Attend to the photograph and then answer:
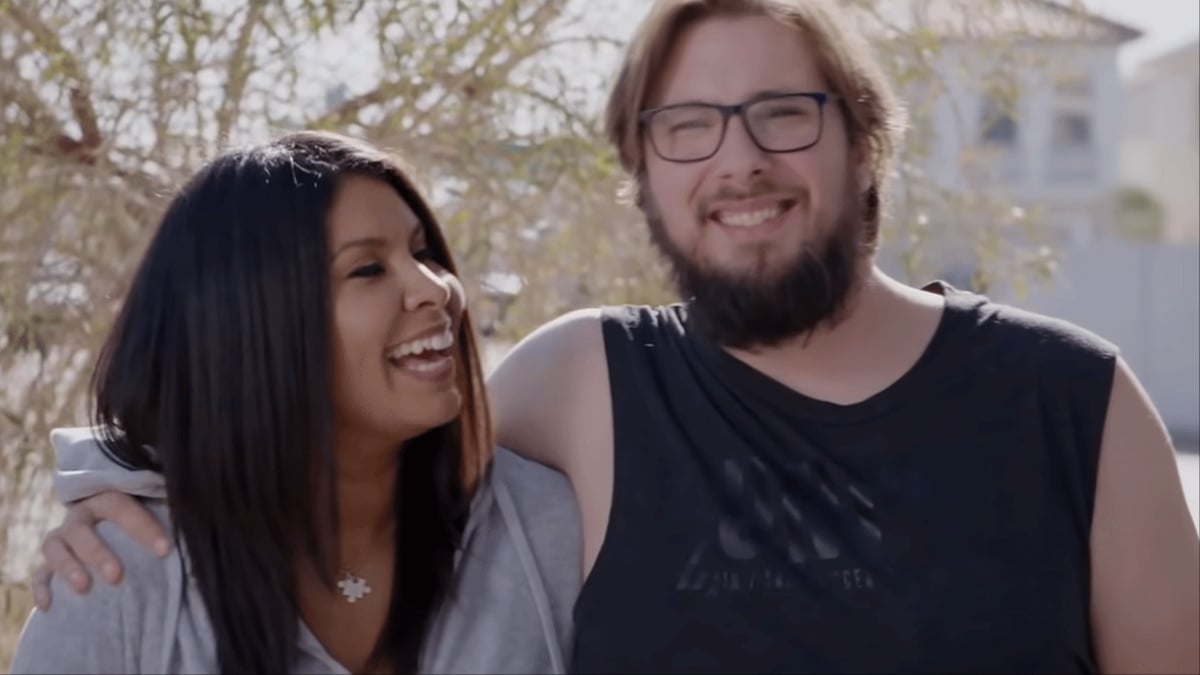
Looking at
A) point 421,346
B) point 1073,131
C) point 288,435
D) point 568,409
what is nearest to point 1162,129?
point 1073,131

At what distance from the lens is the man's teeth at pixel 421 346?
2.50m

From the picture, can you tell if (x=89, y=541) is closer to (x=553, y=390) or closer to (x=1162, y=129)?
(x=553, y=390)

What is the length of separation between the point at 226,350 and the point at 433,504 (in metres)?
0.40

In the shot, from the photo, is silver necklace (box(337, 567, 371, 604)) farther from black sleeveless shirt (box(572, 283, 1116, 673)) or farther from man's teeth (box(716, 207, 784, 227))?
man's teeth (box(716, 207, 784, 227))

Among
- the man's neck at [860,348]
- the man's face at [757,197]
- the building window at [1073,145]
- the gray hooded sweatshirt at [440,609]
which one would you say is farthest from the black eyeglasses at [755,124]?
the building window at [1073,145]

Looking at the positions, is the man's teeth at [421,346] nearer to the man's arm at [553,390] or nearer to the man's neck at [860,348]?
the man's arm at [553,390]

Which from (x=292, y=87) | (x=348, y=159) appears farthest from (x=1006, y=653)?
(x=292, y=87)

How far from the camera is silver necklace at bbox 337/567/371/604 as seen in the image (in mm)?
2590

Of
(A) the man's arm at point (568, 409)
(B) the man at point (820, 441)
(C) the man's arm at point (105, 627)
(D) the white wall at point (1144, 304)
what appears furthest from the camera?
(D) the white wall at point (1144, 304)

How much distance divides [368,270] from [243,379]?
21 cm

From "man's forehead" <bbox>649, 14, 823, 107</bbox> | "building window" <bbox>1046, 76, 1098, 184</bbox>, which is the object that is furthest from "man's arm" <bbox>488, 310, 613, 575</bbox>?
"building window" <bbox>1046, 76, 1098, 184</bbox>

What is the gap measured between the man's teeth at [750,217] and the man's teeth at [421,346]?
40 centimetres

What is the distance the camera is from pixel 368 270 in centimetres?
247

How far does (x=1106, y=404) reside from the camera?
98.0 inches
